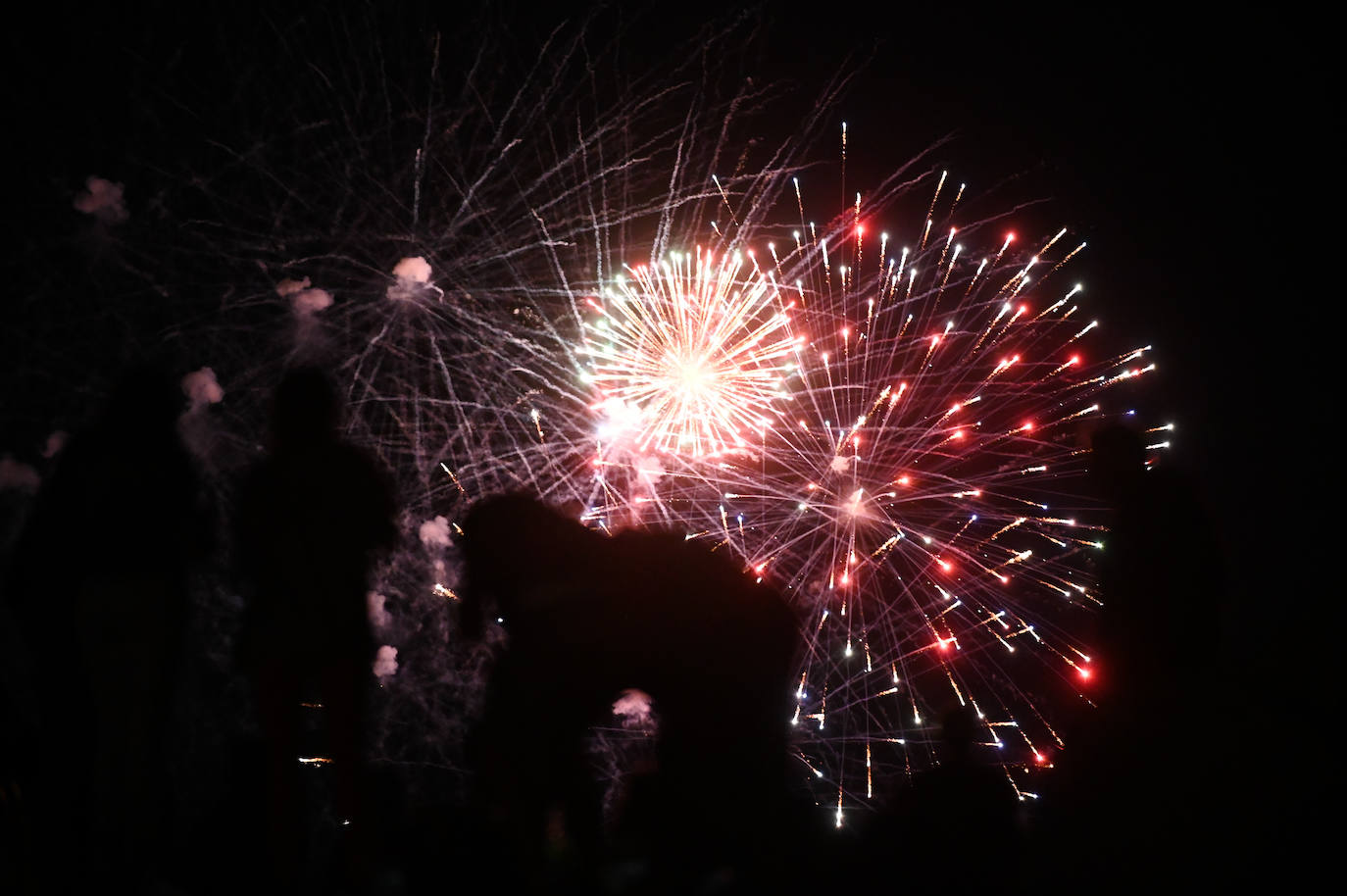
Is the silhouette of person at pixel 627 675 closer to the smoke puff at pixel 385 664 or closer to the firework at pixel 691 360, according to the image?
the firework at pixel 691 360

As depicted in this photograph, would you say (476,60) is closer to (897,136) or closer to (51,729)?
(897,136)

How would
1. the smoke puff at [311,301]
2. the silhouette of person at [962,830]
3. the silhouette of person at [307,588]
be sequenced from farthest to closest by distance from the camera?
the smoke puff at [311,301]
the silhouette of person at [962,830]
the silhouette of person at [307,588]

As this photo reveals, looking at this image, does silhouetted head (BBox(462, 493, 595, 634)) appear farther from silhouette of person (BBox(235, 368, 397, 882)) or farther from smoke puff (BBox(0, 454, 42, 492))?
smoke puff (BBox(0, 454, 42, 492))

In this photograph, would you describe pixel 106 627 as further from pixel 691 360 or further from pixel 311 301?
pixel 691 360

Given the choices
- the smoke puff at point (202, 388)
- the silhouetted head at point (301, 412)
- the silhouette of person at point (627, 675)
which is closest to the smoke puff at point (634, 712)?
the smoke puff at point (202, 388)

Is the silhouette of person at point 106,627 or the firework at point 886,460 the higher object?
the firework at point 886,460

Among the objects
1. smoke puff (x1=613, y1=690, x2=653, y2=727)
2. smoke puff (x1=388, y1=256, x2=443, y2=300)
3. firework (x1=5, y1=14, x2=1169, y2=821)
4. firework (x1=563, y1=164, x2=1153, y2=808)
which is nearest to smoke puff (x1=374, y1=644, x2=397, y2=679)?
firework (x1=5, y1=14, x2=1169, y2=821)
